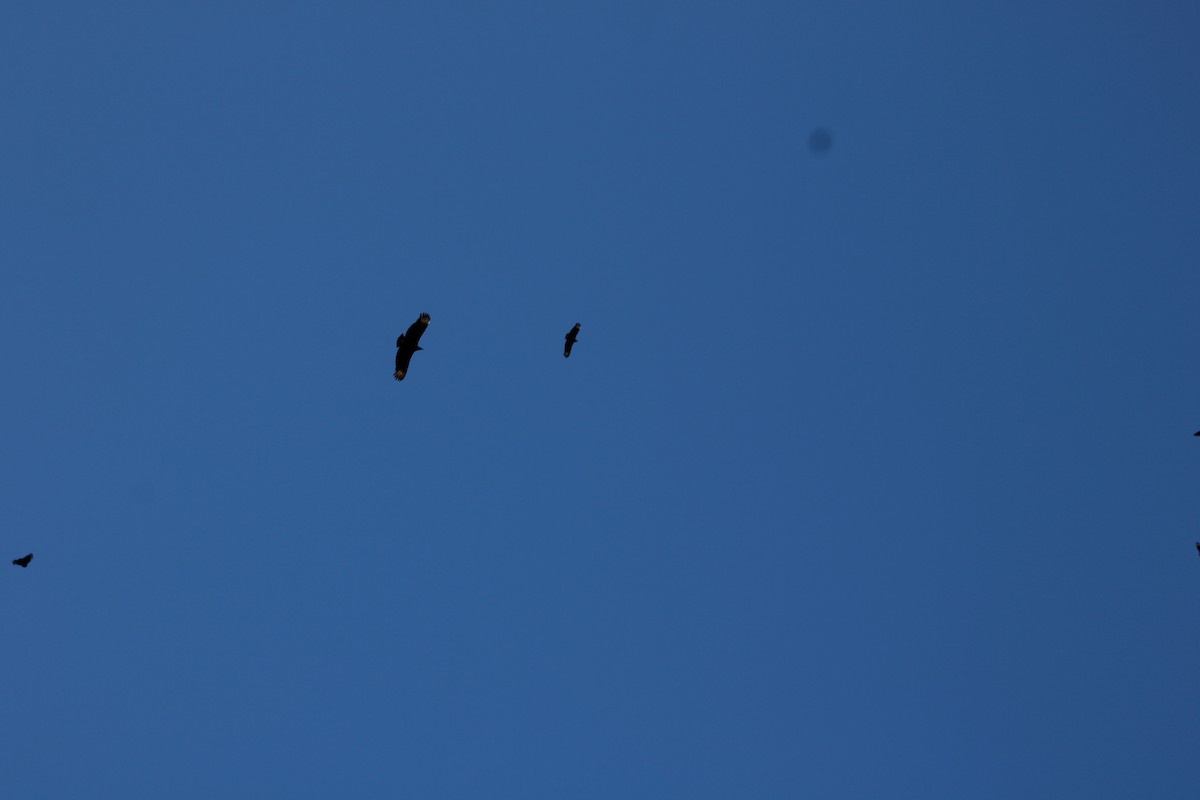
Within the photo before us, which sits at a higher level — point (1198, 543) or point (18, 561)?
point (1198, 543)

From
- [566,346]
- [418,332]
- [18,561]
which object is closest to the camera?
[418,332]

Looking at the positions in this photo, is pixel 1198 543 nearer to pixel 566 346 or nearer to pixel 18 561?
pixel 566 346

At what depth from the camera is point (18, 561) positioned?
46188 mm

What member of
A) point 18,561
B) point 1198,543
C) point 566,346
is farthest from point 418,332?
point 1198,543

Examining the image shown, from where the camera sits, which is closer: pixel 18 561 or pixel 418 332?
pixel 418 332

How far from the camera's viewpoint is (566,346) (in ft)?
135

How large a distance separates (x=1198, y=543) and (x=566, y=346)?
2572 centimetres

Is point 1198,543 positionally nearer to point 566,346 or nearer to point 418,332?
point 566,346

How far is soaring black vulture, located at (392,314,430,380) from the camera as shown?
123ft

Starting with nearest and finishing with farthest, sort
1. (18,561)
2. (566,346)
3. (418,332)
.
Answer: (418,332) < (566,346) < (18,561)

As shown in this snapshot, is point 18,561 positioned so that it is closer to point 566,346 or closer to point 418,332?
point 418,332

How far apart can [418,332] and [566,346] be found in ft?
19.4

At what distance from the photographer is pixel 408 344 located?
38.2 m

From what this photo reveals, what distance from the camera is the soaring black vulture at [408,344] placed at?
37406 millimetres
